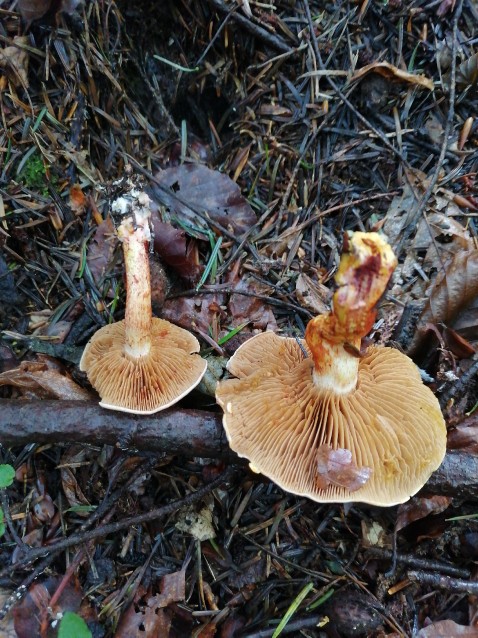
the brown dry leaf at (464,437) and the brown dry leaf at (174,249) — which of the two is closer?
the brown dry leaf at (464,437)

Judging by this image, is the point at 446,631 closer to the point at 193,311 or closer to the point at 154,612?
the point at 154,612

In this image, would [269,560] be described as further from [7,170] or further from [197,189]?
[7,170]

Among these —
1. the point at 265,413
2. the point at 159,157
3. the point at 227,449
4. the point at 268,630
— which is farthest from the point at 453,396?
the point at 159,157

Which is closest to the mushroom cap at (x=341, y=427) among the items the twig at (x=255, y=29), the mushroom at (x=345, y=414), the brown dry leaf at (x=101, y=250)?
the mushroom at (x=345, y=414)

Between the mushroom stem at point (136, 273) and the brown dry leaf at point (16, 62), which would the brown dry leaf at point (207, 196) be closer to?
the mushroom stem at point (136, 273)

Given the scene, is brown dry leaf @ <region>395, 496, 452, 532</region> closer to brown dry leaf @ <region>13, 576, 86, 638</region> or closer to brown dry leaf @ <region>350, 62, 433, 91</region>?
brown dry leaf @ <region>13, 576, 86, 638</region>

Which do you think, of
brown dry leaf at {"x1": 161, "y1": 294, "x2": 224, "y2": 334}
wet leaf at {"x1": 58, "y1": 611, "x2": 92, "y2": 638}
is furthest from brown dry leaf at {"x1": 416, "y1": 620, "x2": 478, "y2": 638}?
brown dry leaf at {"x1": 161, "y1": 294, "x2": 224, "y2": 334}
